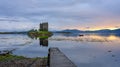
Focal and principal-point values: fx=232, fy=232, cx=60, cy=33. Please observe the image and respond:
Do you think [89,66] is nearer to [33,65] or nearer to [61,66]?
[33,65]

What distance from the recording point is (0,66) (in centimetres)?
3164

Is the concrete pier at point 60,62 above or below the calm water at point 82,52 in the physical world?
above

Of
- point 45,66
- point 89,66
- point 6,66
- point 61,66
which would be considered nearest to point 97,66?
point 89,66

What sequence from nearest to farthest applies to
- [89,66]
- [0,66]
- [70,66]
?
1. [70,66]
2. [0,66]
3. [89,66]

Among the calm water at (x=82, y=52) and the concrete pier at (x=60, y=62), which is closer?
the concrete pier at (x=60, y=62)

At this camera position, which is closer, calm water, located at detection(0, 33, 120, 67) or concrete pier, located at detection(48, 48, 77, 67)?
concrete pier, located at detection(48, 48, 77, 67)

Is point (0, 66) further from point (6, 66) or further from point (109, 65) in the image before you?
point (109, 65)

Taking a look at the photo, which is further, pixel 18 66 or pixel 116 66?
pixel 116 66

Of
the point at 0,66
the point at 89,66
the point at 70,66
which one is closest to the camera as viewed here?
the point at 70,66

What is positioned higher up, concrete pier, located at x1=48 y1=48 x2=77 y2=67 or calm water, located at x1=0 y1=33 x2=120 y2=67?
concrete pier, located at x1=48 y1=48 x2=77 y2=67

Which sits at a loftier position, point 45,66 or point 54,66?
point 54,66

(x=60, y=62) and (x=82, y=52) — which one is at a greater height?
(x=60, y=62)

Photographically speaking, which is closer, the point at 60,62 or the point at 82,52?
the point at 60,62

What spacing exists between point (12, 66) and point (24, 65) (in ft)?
5.71
